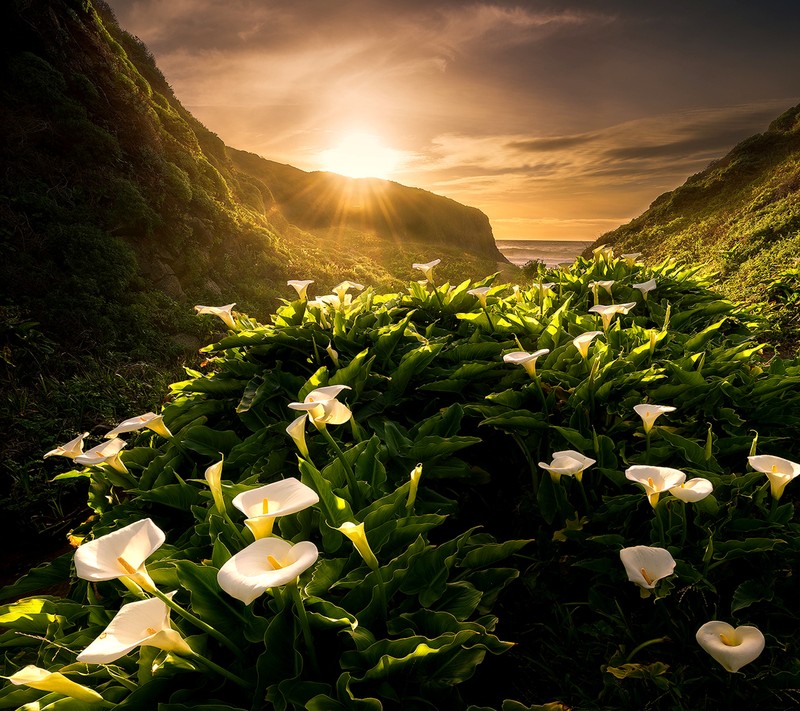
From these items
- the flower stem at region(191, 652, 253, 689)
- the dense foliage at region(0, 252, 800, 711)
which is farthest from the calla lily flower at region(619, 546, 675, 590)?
the flower stem at region(191, 652, 253, 689)

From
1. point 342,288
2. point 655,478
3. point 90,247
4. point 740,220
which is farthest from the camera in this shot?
point 740,220

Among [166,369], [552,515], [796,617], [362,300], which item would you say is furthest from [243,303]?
[796,617]

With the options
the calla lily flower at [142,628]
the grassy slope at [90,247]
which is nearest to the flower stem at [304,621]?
the calla lily flower at [142,628]

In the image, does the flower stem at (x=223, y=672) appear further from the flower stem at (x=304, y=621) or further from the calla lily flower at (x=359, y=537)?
the calla lily flower at (x=359, y=537)

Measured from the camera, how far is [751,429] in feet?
7.80

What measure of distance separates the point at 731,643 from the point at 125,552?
167 cm

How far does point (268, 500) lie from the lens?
129 cm

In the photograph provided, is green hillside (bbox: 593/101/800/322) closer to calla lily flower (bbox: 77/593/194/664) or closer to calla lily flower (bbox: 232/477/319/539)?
calla lily flower (bbox: 232/477/319/539)

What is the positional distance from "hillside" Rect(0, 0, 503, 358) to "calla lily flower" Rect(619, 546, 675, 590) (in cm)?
796

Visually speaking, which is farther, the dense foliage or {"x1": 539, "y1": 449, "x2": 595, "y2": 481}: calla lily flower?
{"x1": 539, "y1": 449, "x2": 595, "y2": 481}: calla lily flower

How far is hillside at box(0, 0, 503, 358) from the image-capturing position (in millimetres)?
7797

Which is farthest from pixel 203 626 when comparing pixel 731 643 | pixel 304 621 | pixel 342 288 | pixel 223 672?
pixel 342 288

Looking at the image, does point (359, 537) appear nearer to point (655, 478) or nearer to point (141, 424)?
point (655, 478)

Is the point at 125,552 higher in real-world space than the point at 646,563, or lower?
higher
